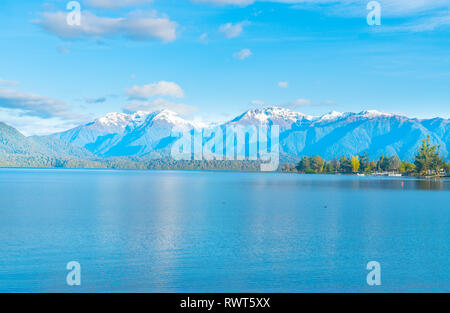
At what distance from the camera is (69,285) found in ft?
98.8

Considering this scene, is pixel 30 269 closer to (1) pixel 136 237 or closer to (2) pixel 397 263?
(1) pixel 136 237

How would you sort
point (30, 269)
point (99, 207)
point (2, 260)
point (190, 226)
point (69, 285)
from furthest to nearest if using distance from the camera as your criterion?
point (99, 207), point (190, 226), point (2, 260), point (30, 269), point (69, 285)

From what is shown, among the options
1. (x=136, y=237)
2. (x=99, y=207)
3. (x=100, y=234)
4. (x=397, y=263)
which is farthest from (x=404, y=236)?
(x=99, y=207)

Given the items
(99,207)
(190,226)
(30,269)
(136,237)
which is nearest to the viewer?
(30,269)

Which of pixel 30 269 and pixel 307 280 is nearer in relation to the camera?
pixel 307 280

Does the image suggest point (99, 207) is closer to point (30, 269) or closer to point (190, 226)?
point (190, 226)

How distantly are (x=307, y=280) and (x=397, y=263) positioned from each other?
1039 centimetres
